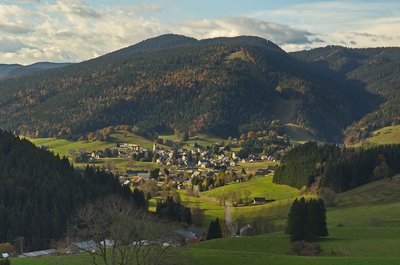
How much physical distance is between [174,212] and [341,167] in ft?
197

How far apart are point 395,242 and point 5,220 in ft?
233

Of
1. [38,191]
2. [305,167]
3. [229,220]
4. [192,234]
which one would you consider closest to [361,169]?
[305,167]

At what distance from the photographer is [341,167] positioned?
158875 millimetres

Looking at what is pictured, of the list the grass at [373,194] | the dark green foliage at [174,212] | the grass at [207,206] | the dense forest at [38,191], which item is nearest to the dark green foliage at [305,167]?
the grass at [373,194]

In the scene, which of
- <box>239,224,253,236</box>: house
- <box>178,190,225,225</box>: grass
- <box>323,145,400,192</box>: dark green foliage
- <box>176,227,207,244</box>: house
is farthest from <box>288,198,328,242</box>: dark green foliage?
<box>323,145,400,192</box>: dark green foliage

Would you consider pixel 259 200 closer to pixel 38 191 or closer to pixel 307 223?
pixel 38 191

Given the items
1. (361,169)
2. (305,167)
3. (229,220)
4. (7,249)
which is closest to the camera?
(7,249)

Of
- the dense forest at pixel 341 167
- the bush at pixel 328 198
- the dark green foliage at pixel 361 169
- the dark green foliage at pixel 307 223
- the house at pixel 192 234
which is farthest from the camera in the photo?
the dense forest at pixel 341 167

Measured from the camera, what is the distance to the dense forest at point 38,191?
10381cm

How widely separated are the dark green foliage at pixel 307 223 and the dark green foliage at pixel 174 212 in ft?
156

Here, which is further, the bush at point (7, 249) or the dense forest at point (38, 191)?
the dense forest at point (38, 191)

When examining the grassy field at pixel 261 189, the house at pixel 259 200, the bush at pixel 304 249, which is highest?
the bush at pixel 304 249

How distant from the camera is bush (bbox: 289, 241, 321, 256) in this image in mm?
67125

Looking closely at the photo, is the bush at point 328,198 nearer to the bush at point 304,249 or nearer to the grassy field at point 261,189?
the grassy field at point 261,189
